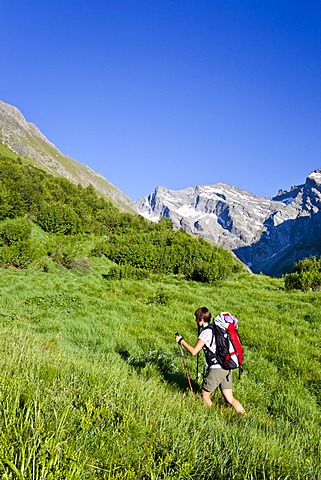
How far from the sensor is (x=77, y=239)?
3066 centimetres

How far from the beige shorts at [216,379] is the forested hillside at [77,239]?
19.4 m

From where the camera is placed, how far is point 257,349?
934 centimetres

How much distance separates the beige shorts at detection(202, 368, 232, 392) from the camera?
557cm

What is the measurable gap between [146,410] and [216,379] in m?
2.51

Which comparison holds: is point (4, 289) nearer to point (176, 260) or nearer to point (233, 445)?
point (233, 445)

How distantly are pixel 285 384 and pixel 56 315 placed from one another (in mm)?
8694

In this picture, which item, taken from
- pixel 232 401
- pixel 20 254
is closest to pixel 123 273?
pixel 20 254

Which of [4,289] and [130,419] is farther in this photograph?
[4,289]

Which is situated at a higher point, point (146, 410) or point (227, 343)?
point (227, 343)

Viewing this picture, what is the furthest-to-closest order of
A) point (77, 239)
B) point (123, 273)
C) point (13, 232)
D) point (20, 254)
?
Answer: 1. point (77, 239)
2. point (13, 232)
3. point (123, 273)
4. point (20, 254)

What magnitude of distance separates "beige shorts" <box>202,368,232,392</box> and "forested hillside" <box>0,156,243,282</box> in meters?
19.4

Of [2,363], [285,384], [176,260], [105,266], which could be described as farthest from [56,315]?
[176,260]

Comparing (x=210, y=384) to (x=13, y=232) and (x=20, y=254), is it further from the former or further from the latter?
(x=13, y=232)

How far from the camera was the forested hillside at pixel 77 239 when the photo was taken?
24906mm
